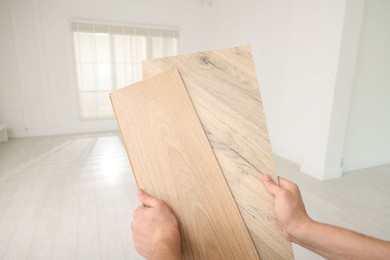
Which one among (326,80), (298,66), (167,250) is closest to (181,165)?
(167,250)

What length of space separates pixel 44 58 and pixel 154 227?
5137mm

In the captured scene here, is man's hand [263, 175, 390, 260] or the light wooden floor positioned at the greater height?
man's hand [263, 175, 390, 260]

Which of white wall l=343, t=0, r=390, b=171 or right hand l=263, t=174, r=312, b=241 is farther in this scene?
white wall l=343, t=0, r=390, b=171

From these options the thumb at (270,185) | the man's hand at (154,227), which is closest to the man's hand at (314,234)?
the thumb at (270,185)

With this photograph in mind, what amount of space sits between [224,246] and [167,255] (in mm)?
194

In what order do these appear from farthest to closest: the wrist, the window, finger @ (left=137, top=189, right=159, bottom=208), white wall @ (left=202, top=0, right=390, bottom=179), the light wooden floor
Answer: the window < white wall @ (left=202, top=0, right=390, bottom=179) < the light wooden floor < finger @ (left=137, top=189, right=159, bottom=208) < the wrist

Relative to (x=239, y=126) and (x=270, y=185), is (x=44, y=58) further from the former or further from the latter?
(x=270, y=185)

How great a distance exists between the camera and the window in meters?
4.86

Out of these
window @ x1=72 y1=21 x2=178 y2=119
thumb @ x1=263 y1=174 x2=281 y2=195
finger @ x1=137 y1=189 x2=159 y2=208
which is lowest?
finger @ x1=137 y1=189 x2=159 y2=208

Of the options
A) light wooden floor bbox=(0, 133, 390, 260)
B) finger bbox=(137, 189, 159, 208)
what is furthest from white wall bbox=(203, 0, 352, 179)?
finger bbox=(137, 189, 159, 208)

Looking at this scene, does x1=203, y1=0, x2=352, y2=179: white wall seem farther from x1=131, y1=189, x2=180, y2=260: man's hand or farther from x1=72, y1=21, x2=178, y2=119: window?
x1=131, y1=189, x2=180, y2=260: man's hand

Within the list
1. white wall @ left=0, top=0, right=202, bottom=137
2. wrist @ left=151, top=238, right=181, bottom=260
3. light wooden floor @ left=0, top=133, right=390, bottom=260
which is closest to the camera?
wrist @ left=151, top=238, right=181, bottom=260

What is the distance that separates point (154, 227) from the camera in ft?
1.97

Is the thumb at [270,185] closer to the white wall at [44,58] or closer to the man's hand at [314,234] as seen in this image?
the man's hand at [314,234]
